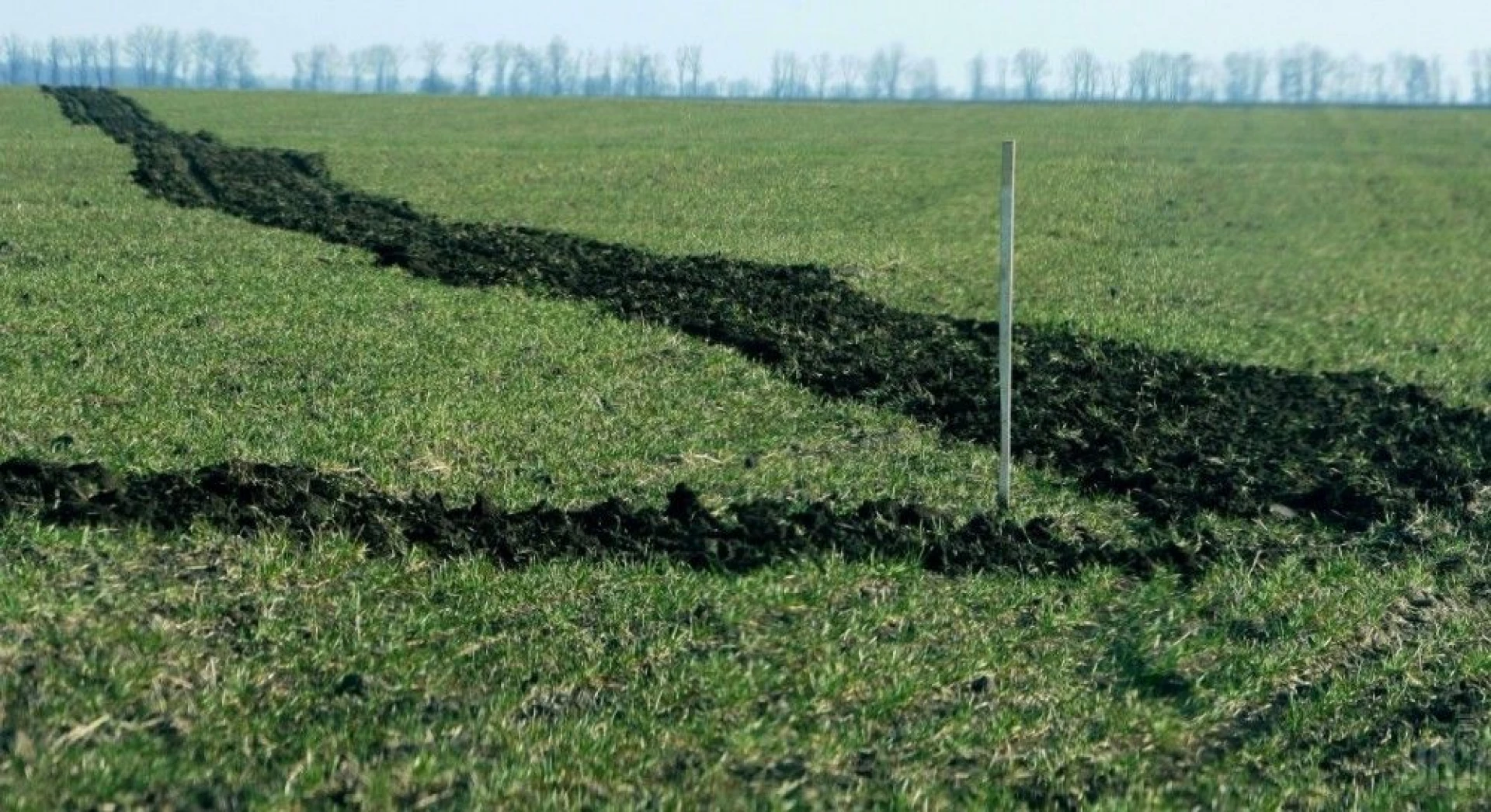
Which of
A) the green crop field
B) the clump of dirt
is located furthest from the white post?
the clump of dirt

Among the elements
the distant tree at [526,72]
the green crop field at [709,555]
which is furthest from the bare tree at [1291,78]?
the distant tree at [526,72]

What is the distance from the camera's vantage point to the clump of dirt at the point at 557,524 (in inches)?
329

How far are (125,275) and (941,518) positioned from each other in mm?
12341

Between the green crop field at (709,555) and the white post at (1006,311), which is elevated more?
the white post at (1006,311)

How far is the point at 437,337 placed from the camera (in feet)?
50.6

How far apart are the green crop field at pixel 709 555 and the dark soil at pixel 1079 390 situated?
0.25ft

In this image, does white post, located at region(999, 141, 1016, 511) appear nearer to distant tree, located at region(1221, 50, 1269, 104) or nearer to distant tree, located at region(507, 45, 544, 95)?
distant tree, located at region(1221, 50, 1269, 104)

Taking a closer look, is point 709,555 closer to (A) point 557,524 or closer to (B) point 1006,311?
(A) point 557,524

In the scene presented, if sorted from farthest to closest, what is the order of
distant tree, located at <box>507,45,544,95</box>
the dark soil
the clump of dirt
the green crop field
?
distant tree, located at <box>507,45,544,95</box> < the dark soil < the clump of dirt < the green crop field

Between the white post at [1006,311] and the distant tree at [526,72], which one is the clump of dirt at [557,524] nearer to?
the white post at [1006,311]

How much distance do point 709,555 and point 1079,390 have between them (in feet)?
A: 20.3

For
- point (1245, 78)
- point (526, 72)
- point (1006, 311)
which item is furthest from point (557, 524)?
point (526, 72)

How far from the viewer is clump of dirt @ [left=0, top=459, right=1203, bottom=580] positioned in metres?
8.37

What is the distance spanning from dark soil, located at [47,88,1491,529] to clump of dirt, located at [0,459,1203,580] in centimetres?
135
